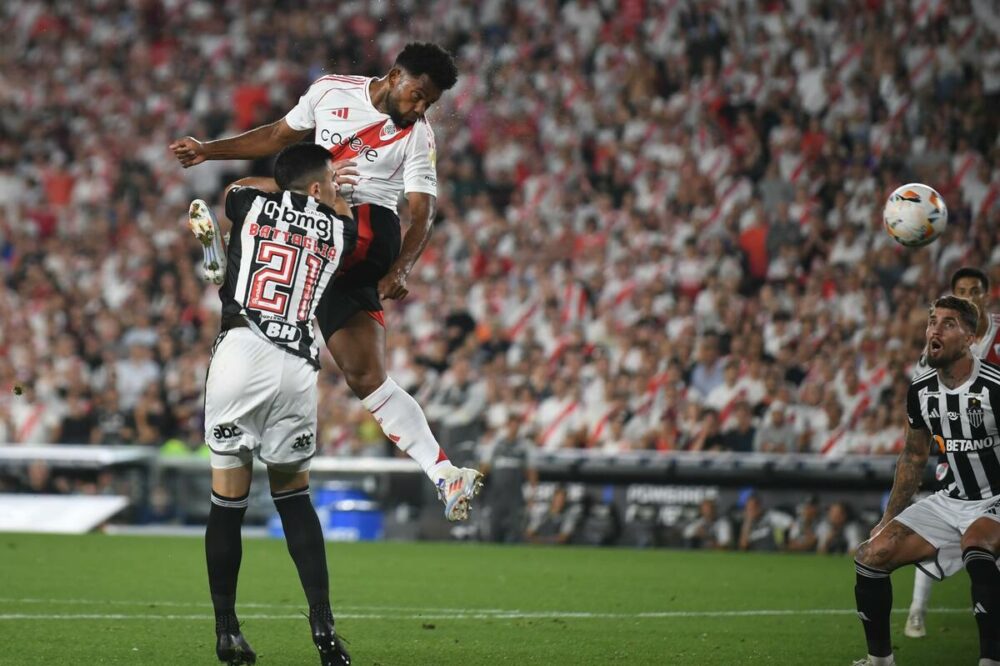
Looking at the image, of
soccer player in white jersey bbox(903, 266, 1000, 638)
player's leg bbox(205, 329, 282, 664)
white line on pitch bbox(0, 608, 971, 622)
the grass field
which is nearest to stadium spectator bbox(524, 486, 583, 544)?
the grass field

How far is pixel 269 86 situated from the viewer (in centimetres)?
2245

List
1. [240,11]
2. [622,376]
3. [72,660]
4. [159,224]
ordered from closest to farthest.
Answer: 1. [72,660]
2. [622,376]
3. [159,224]
4. [240,11]

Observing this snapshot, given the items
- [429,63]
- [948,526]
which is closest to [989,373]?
[948,526]

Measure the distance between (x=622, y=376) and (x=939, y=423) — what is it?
9.81 m

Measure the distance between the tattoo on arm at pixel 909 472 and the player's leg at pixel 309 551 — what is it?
8.59ft

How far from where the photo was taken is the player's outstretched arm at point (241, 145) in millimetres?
6699

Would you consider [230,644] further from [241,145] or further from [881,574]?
[881,574]

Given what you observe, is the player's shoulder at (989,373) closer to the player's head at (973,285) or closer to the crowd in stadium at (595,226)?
the player's head at (973,285)

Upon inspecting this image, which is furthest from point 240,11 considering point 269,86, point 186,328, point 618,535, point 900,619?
point 900,619

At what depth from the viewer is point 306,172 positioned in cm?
611

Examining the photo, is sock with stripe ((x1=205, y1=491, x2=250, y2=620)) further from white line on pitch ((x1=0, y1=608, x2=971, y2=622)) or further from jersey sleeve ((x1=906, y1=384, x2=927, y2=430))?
jersey sleeve ((x1=906, y1=384, x2=927, y2=430))

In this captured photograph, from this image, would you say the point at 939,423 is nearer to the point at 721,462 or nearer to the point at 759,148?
the point at 721,462

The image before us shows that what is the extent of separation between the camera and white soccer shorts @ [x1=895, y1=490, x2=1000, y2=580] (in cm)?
616

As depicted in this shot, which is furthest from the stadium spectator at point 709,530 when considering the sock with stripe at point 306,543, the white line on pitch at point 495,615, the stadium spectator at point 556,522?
the sock with stripe at point 306,543
